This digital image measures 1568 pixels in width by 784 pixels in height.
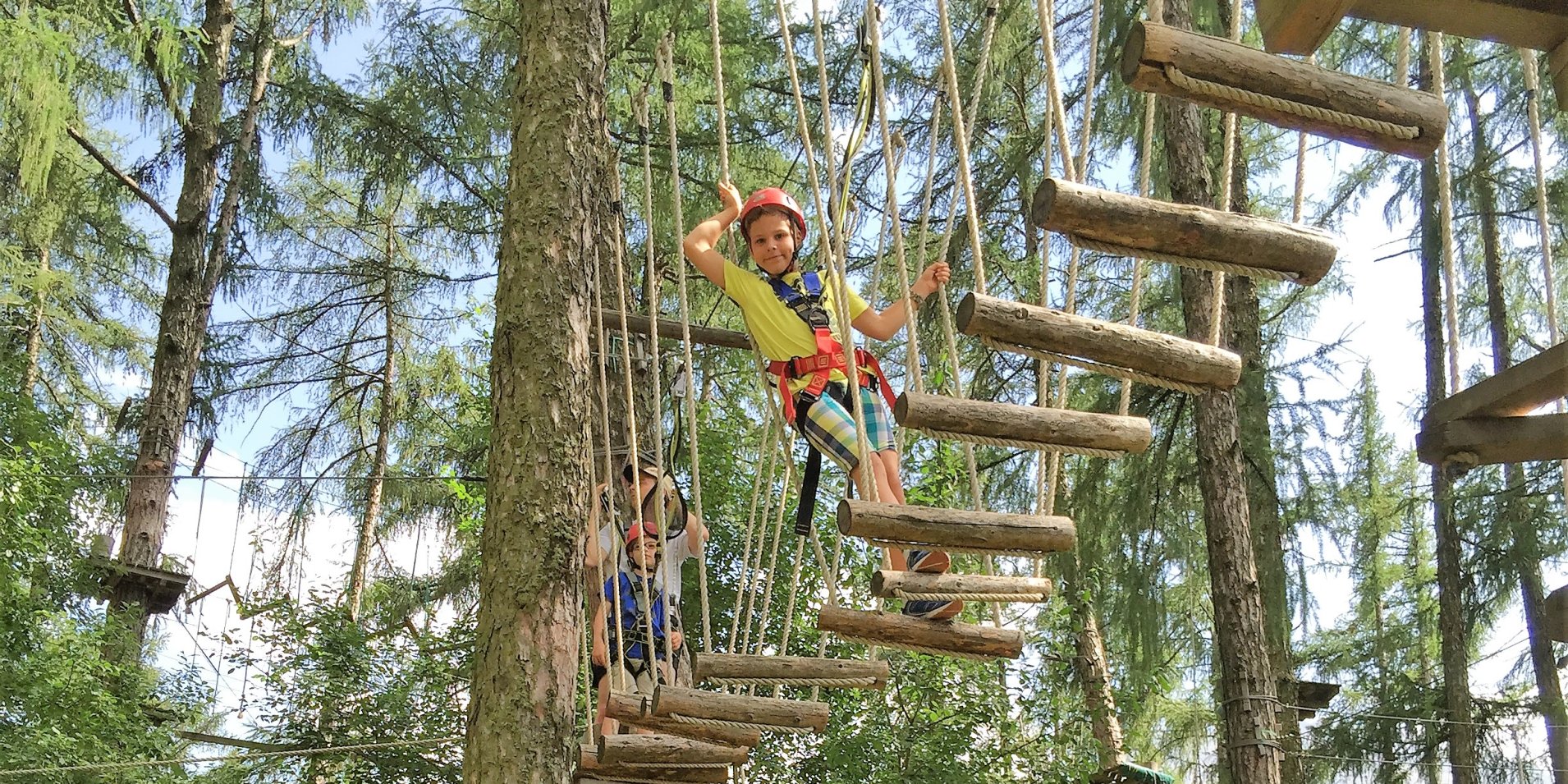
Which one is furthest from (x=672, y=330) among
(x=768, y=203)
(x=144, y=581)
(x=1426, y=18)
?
(x=144, y=581)

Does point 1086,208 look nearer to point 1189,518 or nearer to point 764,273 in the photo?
point 764,273

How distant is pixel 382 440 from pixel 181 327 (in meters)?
2.77

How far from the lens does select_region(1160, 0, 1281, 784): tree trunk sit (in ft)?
16.3

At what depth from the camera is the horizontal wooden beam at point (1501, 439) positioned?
8.77 ft

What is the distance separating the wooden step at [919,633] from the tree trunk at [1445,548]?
6.09 meters

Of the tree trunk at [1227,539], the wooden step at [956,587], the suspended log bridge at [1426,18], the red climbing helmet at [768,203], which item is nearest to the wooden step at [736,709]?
the wooden step at [956,587]

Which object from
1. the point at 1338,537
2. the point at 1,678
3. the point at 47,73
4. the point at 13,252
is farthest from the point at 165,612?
the point at 1338,537

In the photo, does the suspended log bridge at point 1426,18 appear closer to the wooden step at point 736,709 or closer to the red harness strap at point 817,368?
the red harness strap at point 817,368

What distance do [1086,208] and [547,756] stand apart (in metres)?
1.79

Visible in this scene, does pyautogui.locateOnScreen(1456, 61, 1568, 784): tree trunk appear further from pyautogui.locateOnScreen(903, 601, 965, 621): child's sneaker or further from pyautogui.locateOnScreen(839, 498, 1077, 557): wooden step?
pyautogui.locateOnScreen(839, 498, 1077, 557): wooden step

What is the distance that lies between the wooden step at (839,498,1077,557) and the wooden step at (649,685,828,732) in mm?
725

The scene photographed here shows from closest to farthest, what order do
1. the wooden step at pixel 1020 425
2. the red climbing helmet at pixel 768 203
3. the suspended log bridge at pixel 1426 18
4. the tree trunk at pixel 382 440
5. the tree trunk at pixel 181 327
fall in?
the suspended log bridge at pixel 1426 18, the wooden step at pixel 1020 425, the red climbing helmet at pixel 768 203, the tree trunk at pixel 181 327, the tree trunk at pixel 382 440

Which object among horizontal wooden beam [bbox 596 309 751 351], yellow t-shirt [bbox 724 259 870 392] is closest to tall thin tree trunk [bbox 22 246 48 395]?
horizontal wooden beam [bbox 596 309 751 351]

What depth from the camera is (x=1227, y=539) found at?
5.21m
